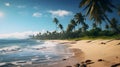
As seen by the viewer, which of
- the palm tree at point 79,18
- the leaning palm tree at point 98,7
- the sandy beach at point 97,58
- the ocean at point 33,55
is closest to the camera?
the sandy beach at point 97,58

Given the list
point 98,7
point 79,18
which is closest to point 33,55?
point 98,7

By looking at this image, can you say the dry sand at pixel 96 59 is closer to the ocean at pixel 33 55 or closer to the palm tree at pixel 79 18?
the ocean at pixel 33 55

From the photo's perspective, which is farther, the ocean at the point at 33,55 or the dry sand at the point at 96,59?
the ocean at the point at 33,55

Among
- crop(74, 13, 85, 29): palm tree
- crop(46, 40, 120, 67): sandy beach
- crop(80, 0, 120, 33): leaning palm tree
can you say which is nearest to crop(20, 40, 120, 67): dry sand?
crop(46, 40, 120, 67): sandy beach

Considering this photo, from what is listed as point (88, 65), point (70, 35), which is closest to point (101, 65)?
point (88, 65)

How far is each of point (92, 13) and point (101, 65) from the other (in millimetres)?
12299

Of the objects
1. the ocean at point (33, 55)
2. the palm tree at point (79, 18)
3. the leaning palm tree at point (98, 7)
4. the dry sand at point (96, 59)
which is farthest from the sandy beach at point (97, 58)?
the palm tree at point (79, 18)

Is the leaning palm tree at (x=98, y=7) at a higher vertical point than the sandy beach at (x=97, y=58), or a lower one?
higher

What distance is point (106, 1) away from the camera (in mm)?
24047

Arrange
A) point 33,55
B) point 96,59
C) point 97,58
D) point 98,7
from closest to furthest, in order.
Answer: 1. point 96,59
2. point 97,58
3. point 98,7
4. point 33,55

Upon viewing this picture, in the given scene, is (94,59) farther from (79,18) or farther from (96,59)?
(79,18)

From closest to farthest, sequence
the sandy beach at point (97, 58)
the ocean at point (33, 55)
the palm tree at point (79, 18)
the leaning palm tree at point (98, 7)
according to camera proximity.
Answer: the sandy beach at point (97, 58), the ocean at point (33, 55), the leaning palm tree at point (98, 7), the palm tree at point (79, 18)

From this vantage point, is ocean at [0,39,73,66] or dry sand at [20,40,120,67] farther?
ocean at [0,39,73,66]

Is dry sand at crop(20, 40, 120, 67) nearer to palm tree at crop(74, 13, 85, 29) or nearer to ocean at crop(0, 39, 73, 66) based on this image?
ocean at crop(0, 39, 73, 66)
